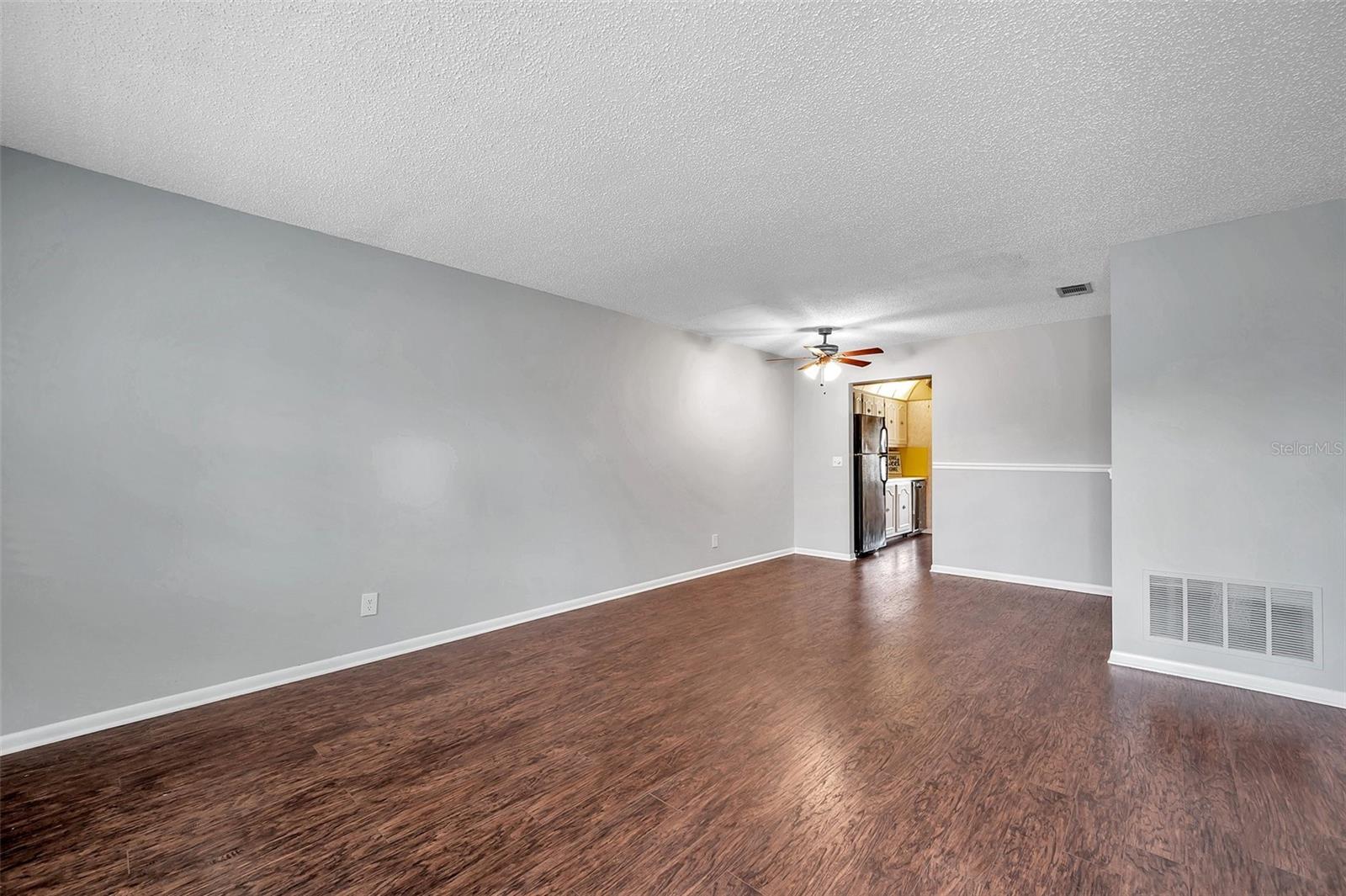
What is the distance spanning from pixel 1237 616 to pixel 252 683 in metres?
5.25

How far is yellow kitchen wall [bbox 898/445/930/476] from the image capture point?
30.6ft

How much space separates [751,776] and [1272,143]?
10.8ft

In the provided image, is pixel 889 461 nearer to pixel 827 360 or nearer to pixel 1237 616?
pixel 827 360

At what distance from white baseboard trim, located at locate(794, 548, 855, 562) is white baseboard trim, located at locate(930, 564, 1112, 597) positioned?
0.92 metres

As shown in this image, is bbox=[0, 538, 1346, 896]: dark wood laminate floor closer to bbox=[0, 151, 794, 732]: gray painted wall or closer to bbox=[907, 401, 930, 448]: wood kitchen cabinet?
bbox=[0, 151, 794, 732]: gray painted wall

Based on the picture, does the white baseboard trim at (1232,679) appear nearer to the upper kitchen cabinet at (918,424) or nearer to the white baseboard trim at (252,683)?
the white baseboard trim at (252,683)

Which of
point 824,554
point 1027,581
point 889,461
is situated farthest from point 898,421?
point 1027,581

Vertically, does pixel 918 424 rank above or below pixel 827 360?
below

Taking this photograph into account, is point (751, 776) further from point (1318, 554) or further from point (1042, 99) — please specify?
point (1318, 554)

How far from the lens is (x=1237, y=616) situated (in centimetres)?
299

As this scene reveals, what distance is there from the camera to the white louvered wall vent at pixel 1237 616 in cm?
Answer: 283

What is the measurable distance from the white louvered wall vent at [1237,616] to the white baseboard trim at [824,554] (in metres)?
3.43

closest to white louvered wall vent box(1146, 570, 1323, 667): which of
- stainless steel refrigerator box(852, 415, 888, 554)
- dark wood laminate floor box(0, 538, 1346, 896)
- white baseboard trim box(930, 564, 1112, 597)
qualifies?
dark wood laminate floor box(0, 538, 1346, 896)

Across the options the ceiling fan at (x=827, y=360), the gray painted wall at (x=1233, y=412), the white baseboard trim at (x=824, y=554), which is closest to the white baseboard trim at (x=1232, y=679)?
the gray painted wall at (x=1233, y=412)
